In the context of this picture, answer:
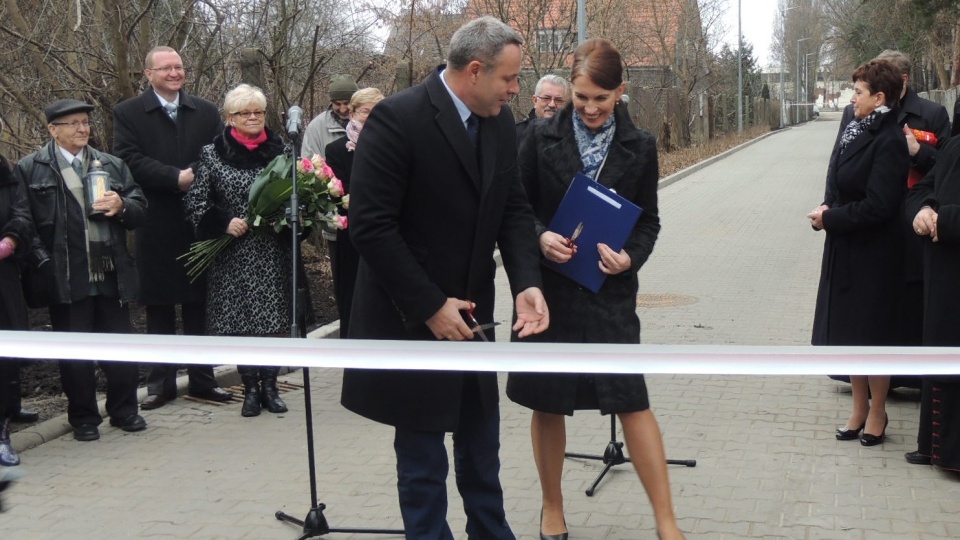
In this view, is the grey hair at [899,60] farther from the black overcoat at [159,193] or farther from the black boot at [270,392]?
the black overcoat at [159,193]

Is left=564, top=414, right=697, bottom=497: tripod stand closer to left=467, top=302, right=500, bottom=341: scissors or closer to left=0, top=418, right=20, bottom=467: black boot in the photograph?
left=467, top=302, right=500, bottom=341: scissors

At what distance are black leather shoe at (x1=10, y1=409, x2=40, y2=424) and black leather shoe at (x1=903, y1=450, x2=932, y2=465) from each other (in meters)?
4.78

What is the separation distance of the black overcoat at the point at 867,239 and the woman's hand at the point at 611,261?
204 cm

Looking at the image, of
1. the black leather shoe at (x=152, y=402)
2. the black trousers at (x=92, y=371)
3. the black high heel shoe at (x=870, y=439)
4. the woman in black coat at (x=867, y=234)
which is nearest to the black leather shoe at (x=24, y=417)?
the black trousers at (x=92, y=371)

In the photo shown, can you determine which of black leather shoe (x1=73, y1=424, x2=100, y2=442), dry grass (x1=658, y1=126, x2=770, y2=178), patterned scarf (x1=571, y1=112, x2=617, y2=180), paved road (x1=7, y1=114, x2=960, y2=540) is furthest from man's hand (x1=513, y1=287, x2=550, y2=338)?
dry grass (x1=658, y1=126, x2=770, y2=178)

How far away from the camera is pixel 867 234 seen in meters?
5.77

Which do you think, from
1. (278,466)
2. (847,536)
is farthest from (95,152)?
(847,536)

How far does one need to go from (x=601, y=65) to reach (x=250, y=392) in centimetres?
354

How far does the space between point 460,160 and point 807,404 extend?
152 inches

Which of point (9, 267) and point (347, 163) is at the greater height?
point (347, 163)

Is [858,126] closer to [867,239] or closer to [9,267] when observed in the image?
[867,239]

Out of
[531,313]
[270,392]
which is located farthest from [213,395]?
[531,313]

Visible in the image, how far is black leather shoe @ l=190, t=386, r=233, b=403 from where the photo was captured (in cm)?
702

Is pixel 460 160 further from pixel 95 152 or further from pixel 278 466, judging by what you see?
pixel 95 152
